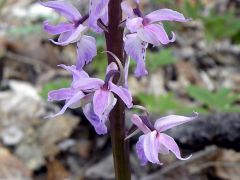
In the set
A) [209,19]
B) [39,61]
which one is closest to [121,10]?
[209,19]

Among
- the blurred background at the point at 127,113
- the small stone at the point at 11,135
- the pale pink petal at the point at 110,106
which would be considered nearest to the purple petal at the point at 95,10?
the pale pink petal at the point at 110,106

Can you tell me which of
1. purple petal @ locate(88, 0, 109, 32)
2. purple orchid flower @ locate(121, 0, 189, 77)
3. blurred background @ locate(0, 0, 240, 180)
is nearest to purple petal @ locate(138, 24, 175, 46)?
purple orchid flower @ locate(121, 0, 189, 77)

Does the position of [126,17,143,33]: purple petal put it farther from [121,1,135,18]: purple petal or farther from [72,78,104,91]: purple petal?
[72,78,104,91]: purple petal

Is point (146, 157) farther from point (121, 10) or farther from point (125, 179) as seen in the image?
point (121, 10)

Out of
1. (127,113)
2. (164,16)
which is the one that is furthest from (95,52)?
(127,113)

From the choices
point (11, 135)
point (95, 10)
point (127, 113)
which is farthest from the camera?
point (11, 135)

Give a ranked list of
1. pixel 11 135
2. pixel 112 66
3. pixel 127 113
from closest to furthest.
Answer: pixel 112 66 → pixel 127 113 → pixel 11 135

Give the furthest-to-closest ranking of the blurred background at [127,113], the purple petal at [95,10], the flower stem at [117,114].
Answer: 1. the blurred background at [127,113]
2. the flower stem at [117,114]
3. the purple petal at [95,10]

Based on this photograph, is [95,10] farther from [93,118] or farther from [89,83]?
[93,118]

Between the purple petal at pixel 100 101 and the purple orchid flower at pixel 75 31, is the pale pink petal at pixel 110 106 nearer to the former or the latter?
the purple petal at pixel 100 101
